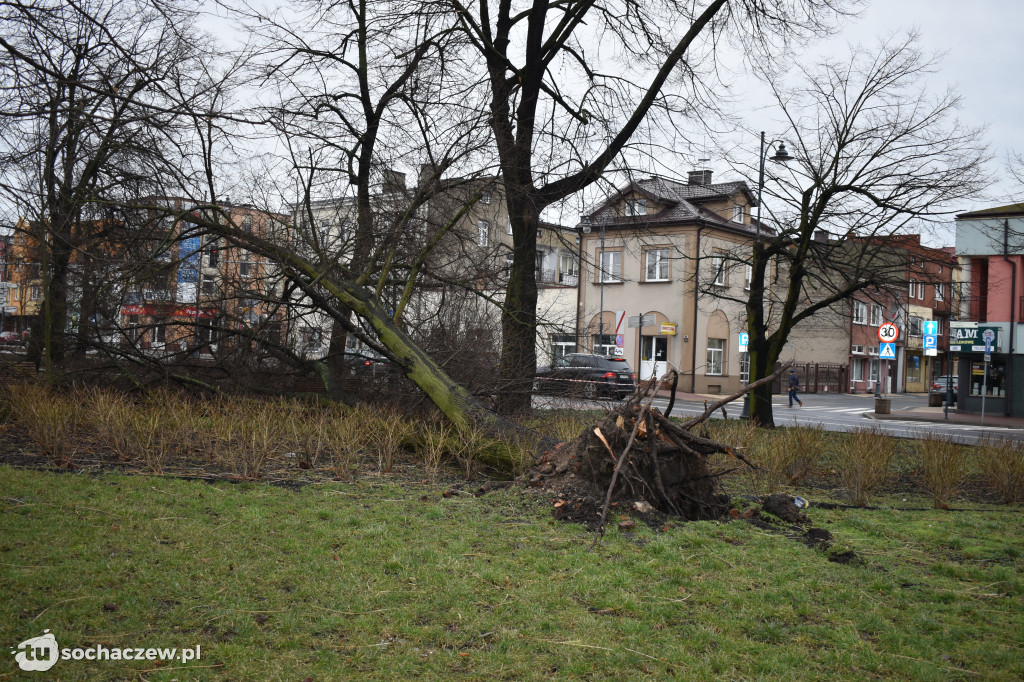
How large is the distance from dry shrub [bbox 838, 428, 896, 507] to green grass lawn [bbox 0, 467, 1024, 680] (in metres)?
1.12

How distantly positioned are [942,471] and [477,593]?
5699mm

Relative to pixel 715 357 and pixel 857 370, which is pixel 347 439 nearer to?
pixel 715 357

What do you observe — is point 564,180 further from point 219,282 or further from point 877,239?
point 877,239

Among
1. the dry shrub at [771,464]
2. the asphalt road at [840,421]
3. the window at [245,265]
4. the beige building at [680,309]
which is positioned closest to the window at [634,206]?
the asphalt road at [840,421]

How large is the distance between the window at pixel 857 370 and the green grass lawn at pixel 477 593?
53617 mm

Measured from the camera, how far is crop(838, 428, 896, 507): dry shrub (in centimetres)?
792

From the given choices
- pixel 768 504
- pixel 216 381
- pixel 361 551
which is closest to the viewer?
pixel 361 551

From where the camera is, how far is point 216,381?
41.2ft

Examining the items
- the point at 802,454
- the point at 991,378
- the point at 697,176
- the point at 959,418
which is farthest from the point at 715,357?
the point at 802,454

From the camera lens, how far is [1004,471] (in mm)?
8633

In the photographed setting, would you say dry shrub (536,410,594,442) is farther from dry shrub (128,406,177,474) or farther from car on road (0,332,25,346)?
car on road (0,332,25,346)

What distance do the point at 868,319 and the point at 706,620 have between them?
59074mm

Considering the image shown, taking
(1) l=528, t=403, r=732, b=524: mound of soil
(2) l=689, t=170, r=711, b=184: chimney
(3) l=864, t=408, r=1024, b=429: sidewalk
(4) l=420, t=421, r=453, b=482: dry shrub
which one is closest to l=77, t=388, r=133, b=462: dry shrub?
(4) l=420, t=421, r=453, b=482: dry shrub

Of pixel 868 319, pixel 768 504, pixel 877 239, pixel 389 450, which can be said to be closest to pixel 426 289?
pixel 389 450
